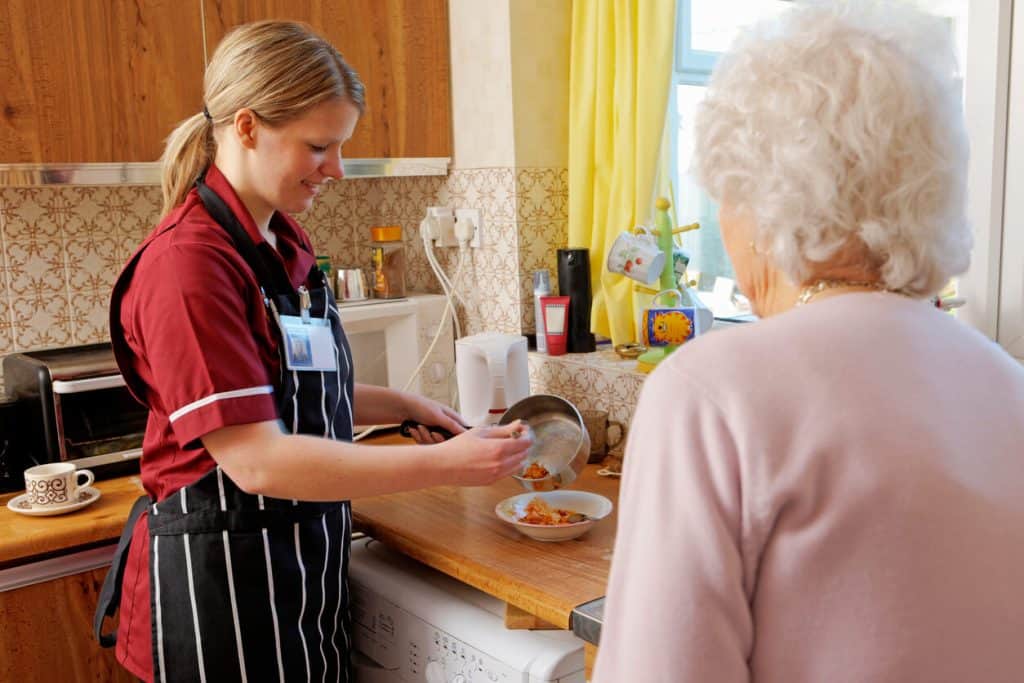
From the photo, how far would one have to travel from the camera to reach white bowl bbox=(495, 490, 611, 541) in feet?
5.55

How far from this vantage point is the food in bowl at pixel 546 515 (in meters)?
1.73

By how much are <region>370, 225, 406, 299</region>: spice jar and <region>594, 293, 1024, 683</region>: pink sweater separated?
1.86 meters

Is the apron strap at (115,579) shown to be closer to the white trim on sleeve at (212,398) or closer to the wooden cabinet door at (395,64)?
the white trim on sleeve at (212,398)

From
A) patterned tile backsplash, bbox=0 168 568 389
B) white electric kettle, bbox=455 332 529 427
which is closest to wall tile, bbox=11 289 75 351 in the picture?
patterned tile backsplash, bbox=0 168 568 389


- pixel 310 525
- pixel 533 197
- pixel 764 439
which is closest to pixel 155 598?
pixel 310 525

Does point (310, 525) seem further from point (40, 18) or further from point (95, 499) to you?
point (40, 18)

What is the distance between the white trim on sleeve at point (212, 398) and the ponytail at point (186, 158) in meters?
0.34

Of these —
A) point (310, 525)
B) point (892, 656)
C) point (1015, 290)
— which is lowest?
point (310, 525)

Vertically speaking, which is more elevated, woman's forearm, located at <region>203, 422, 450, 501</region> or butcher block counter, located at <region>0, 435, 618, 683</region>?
woman's forearm, located at <region>203, 422, 450, 501</region>

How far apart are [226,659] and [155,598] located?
0.14m

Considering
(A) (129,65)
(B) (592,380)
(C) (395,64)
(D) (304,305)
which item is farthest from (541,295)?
(A) (129,65)

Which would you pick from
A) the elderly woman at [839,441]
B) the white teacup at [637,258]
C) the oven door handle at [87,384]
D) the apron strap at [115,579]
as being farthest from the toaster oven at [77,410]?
the elderly woman at [839,441]

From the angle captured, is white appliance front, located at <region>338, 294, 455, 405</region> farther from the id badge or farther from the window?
the id badge

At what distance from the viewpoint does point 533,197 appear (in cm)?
247
